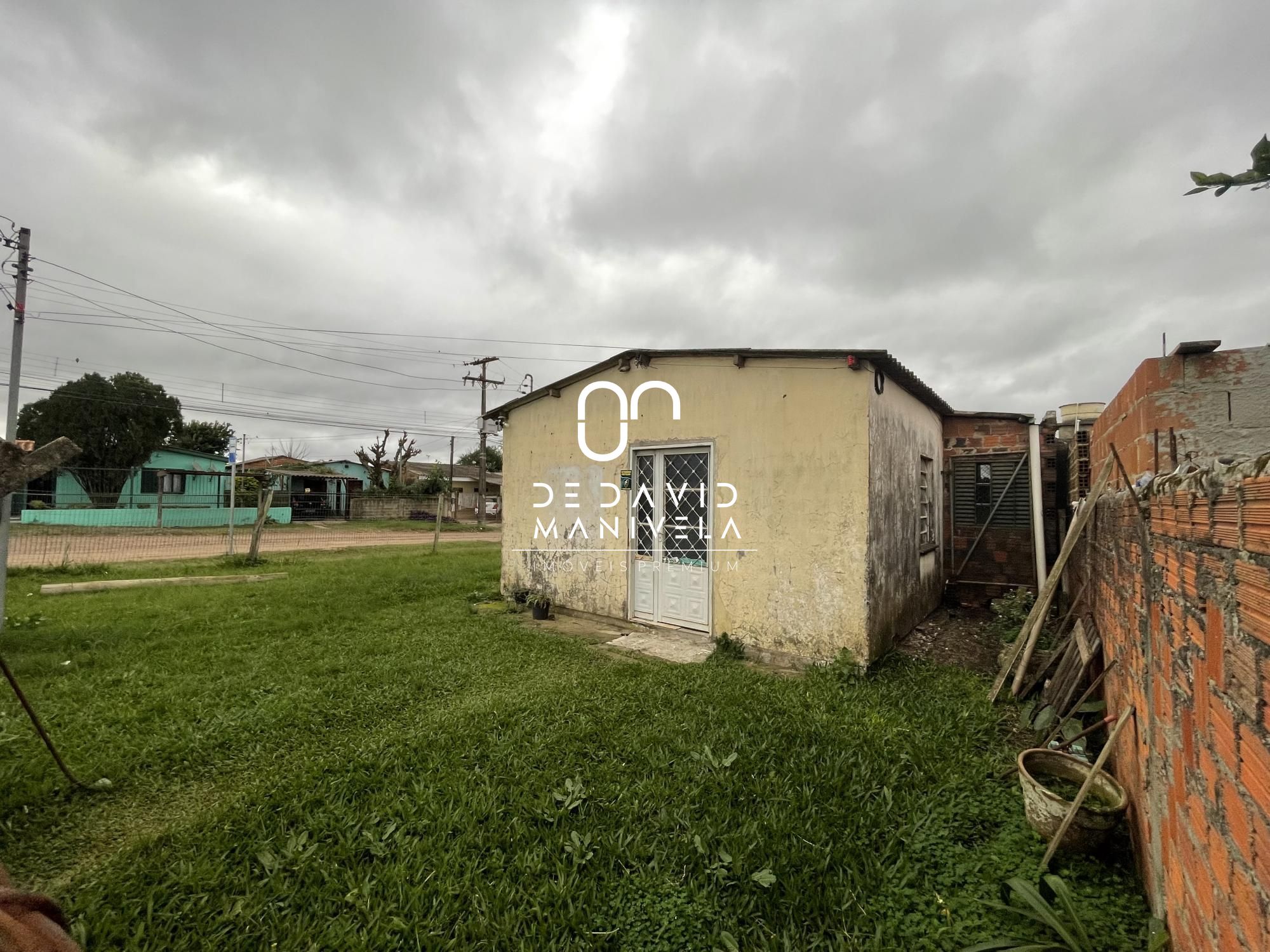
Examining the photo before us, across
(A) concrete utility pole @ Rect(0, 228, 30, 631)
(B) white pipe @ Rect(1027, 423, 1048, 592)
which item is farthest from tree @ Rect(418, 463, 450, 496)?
(B) white pipe @ Rect(1027, 423, 1048, 592)

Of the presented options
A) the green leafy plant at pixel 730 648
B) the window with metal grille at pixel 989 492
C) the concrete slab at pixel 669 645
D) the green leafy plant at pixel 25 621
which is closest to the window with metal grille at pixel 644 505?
the concrete slab at pixel 669 645

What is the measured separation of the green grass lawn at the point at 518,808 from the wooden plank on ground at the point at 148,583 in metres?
4.45

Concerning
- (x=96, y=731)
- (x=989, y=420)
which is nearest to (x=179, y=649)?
(x=96, y=731)

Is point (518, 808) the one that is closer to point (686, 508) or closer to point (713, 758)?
point (713, 758)

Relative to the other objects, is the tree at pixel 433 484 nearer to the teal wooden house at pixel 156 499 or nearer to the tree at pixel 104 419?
the teal wooden house at pixel 156 499

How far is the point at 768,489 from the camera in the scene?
211 inches

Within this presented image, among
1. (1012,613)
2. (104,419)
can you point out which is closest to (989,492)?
(1012,613)

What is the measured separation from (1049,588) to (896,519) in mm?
1765

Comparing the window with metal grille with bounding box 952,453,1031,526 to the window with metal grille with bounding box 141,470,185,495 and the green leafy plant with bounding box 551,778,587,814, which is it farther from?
the window with metal grille with bounding box 141,470,185,495

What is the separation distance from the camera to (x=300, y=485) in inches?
1239

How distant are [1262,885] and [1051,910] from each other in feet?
4.50

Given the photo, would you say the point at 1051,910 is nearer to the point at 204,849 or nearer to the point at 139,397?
the point at 204,849

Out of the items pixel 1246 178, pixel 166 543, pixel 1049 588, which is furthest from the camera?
pixel 166 543

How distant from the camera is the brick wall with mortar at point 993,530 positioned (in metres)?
7.20
